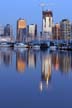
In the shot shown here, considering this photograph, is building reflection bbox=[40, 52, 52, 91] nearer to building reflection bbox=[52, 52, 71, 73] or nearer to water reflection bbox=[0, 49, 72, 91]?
water reflection bbox=[0, 49, 72, 91]

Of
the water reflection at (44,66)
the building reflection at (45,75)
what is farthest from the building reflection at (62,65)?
→ the building reflection at (45,75)

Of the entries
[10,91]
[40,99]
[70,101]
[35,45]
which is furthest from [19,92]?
[35,45]

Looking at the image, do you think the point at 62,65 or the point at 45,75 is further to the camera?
the point at 62,65

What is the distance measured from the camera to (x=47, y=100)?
292 inches

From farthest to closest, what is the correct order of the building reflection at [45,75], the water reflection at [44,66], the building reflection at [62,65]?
the building reflection at [62,65] → the water reflection at [44,66] → the building reflection at [45,75]

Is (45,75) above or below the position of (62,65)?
above

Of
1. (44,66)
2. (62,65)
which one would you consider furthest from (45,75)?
(62,65)

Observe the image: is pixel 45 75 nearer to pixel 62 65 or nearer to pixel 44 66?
pixel 44 66

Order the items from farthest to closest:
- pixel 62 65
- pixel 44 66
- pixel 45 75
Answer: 1. pixel 62 65
2. pixel 44 66
3. pixel 45 75

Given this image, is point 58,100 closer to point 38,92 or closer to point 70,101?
point 70,101

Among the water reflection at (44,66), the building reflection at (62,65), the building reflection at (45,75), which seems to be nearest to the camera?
the building reflection at (45,75)

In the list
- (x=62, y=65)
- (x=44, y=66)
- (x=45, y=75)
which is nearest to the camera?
(x=45, y=75)

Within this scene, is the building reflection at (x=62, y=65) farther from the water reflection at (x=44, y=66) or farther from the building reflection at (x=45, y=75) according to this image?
the building reflection at (x=45, y=75)

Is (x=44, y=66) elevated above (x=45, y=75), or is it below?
below
